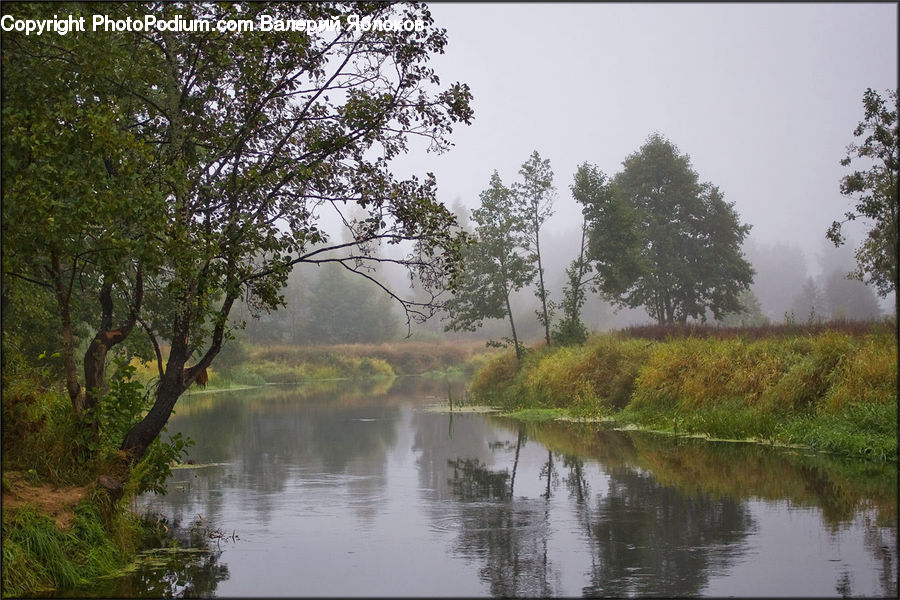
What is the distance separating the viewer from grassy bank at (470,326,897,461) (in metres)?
19.4

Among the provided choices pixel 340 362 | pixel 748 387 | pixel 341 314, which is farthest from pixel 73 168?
pixel 341 314

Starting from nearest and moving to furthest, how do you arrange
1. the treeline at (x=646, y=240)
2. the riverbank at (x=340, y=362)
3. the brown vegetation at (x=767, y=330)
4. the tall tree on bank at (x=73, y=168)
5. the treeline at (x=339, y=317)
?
the tall tree on bank at (x=73, y=168) → the brown vegetation at (x=767, y=330) → the treeline at (x=646, y=240) → the riverbank at (x=340, y=362) → the treeline at (x=339, y=317)

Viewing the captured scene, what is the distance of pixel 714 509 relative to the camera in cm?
1382

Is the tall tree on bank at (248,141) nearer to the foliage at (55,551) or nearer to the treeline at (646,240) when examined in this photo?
the foliage at (55,551)

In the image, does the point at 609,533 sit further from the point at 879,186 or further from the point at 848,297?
the point at 848,297

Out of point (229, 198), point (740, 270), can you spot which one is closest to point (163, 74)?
point (229, 198)

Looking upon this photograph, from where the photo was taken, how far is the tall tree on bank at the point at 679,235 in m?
51.7

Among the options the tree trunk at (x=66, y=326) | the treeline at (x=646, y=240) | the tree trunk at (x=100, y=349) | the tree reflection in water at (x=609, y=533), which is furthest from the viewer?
the treeline at (x=646, y=240)

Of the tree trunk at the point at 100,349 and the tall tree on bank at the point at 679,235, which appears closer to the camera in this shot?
the tree trunk at the point at 100,349

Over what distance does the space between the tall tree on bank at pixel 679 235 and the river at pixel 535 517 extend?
28.4 m

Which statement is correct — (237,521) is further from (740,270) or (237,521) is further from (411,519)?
(740,270)

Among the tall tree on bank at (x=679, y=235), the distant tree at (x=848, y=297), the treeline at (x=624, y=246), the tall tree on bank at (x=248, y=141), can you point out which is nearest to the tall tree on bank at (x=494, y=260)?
the treeline at (x=624, y=246)

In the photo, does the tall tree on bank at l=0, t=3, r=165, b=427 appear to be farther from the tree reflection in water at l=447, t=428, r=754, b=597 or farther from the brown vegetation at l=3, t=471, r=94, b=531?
the tree reflection in water at l=447, t=428, r=754, b=597

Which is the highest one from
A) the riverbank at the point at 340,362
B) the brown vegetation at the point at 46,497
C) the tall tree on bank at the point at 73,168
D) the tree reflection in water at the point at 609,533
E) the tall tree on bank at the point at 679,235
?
the tall tree on bank at the point at 679,235
